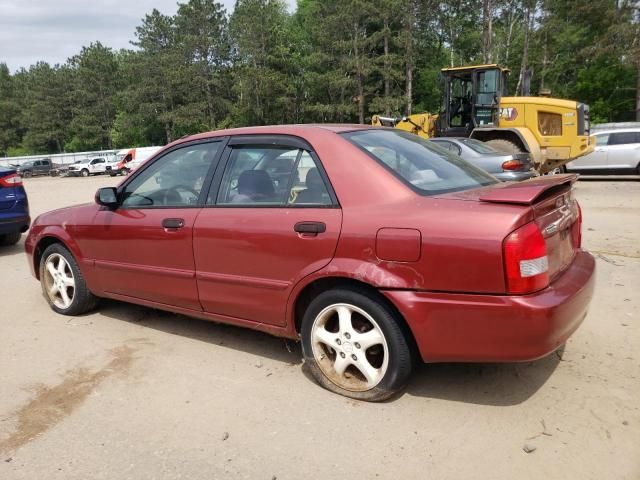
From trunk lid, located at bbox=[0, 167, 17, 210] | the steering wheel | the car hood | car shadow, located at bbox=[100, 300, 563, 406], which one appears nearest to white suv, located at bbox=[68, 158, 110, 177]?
trunk lid, located at bbox=[0, 167, 17, 210]

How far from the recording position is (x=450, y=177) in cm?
333

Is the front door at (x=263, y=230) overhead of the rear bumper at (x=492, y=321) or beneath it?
overhead

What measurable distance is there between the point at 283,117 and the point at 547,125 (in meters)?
36.0

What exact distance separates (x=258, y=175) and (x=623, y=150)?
15086 millimetres

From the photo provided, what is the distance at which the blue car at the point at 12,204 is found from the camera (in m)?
7.48

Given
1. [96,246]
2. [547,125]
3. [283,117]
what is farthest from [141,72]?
[96,246]

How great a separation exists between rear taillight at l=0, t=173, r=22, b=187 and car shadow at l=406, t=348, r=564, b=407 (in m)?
6.83

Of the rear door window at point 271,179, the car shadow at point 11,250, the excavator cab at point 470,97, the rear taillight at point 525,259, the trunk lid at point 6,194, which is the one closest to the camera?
the rear taillight at point 525,259

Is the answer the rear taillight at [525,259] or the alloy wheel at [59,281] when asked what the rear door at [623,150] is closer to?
the rear taillight at [525,259]

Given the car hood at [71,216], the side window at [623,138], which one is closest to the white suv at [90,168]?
the side window at [623,138]

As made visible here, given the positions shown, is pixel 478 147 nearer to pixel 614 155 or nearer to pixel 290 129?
pixel 614 155

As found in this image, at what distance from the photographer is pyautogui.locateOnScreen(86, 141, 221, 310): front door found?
3.72 meters

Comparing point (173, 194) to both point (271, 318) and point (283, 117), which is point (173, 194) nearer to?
point (271, 318)

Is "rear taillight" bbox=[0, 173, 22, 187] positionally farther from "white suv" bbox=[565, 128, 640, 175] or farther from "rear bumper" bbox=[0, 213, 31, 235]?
"white suv" bbox=[565, 128, 640, 175]
